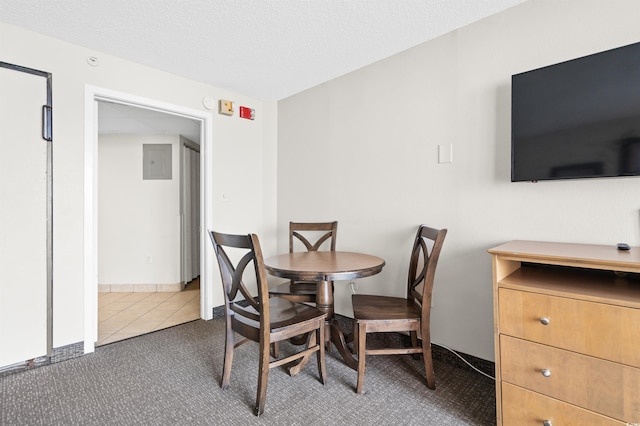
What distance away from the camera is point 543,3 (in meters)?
1.83

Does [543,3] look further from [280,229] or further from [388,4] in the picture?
[280,229]

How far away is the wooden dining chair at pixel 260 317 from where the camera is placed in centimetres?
165

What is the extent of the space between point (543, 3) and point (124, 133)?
4704mm

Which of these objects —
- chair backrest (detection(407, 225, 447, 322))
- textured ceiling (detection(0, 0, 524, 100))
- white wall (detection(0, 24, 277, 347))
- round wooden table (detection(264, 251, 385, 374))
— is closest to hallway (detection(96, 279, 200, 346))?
white wall (detection(0, 24, 277, 347))

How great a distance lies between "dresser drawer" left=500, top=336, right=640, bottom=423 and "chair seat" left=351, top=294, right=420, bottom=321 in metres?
0.55

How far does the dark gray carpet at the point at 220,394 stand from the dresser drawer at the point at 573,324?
59cm

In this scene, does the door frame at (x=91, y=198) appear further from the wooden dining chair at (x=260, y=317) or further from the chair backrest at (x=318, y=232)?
the chair backrest at (x=318, y=232)

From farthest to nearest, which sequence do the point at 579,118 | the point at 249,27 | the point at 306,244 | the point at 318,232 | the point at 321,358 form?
1. the point at 318,232
2. the point at 306,244
3. the point at 249,27
4. the point at 321,358
5. the point at 579,118

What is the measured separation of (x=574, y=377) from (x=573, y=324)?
0.22 metres

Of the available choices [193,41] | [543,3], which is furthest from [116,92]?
[543,3]

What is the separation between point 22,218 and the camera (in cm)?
216

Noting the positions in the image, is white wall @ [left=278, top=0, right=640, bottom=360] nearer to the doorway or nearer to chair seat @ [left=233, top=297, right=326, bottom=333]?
chair seat @ [left=233, top=297, right=326, bottom=333]

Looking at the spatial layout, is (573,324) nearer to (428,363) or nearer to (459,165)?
(428,363)

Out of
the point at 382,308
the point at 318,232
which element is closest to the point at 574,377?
the point at 382,308
